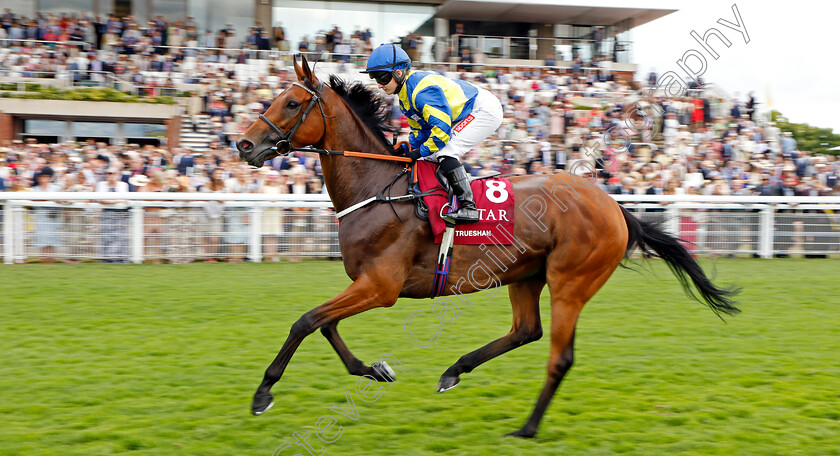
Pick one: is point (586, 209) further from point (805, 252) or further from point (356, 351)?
point (805, 252)

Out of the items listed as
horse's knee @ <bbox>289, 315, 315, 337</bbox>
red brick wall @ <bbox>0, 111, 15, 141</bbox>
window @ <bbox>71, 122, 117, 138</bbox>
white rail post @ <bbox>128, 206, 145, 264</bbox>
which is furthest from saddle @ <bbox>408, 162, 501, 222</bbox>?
red brick wall @ <bbox>0, 111, 15, 141</bbox>

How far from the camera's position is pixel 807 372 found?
14.5ft

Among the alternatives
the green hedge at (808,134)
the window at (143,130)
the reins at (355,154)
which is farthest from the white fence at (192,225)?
the green hedge at (808,134)

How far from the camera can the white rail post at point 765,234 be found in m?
10.6

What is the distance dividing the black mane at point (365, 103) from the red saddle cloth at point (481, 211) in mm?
321

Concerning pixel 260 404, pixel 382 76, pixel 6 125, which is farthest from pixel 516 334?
pixel 6 125

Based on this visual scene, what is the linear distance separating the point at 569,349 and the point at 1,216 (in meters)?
7.82

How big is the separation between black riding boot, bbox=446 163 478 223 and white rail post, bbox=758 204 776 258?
8.38m

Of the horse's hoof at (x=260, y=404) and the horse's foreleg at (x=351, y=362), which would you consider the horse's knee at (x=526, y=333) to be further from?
the horse's hoof at (x=260, y=404)

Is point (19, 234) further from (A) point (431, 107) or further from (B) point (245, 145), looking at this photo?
(A) point (431, 107)

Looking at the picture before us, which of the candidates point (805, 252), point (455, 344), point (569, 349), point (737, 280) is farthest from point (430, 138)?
point (805, 252)

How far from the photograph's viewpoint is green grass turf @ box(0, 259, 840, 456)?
3252 millimetres

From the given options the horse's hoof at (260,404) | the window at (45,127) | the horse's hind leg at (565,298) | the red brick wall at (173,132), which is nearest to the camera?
the horse's hoof at (260,404)

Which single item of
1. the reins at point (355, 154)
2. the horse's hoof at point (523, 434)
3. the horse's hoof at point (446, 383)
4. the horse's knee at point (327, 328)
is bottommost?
the horse's hoof at point (523, 434)
